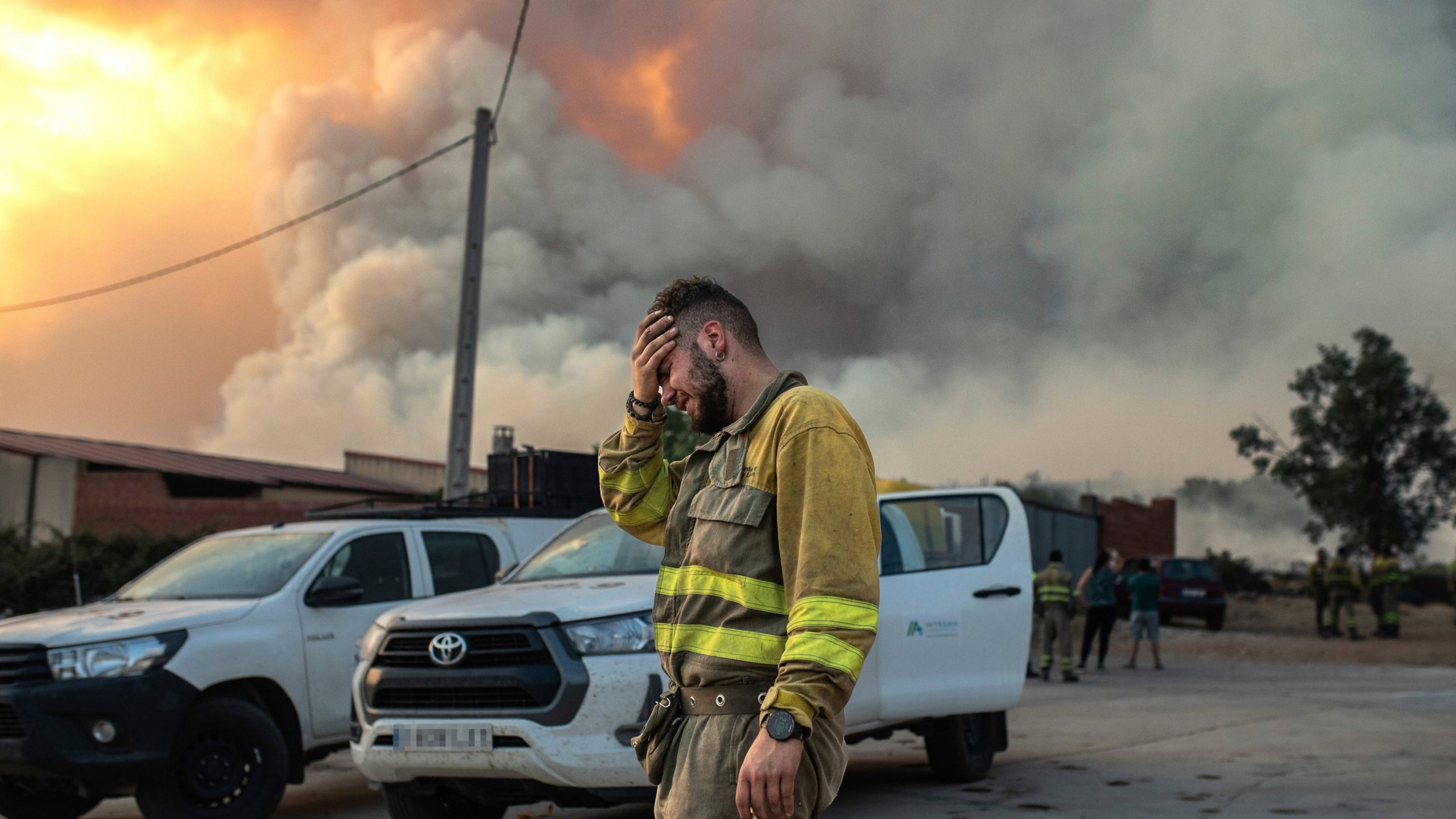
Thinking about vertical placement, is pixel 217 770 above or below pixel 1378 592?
below

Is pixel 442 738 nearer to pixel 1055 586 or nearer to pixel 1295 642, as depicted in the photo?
pixel 1055 586

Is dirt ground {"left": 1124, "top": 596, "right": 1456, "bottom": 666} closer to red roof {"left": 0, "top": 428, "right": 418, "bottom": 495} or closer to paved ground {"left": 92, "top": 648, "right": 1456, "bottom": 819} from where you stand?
paved ground {"left": 92, "top": 648, "right": 1456, "bottom": 819}

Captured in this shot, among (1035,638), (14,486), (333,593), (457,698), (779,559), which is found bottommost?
(1035,638)

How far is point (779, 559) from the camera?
278 centimetres

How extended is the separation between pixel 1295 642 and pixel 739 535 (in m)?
24.3

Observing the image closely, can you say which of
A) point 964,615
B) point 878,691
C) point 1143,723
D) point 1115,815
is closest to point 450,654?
point 878,691

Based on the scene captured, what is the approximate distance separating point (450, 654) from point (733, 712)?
350 centimetres

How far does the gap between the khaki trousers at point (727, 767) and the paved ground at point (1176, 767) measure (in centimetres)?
470

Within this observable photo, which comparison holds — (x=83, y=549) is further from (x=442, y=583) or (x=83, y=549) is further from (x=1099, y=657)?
(x=1099, y=657)

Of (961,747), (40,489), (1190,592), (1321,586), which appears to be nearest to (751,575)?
(961,747)

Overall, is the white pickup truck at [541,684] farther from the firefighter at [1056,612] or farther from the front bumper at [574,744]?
the firefighter at [1056,612]

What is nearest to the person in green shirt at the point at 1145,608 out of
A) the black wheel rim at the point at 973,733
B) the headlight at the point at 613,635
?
the black wheel rim at the point at 973,733

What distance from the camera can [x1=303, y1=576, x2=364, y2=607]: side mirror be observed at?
25.0ft

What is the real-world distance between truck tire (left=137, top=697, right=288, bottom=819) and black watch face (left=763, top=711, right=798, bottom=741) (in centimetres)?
527
